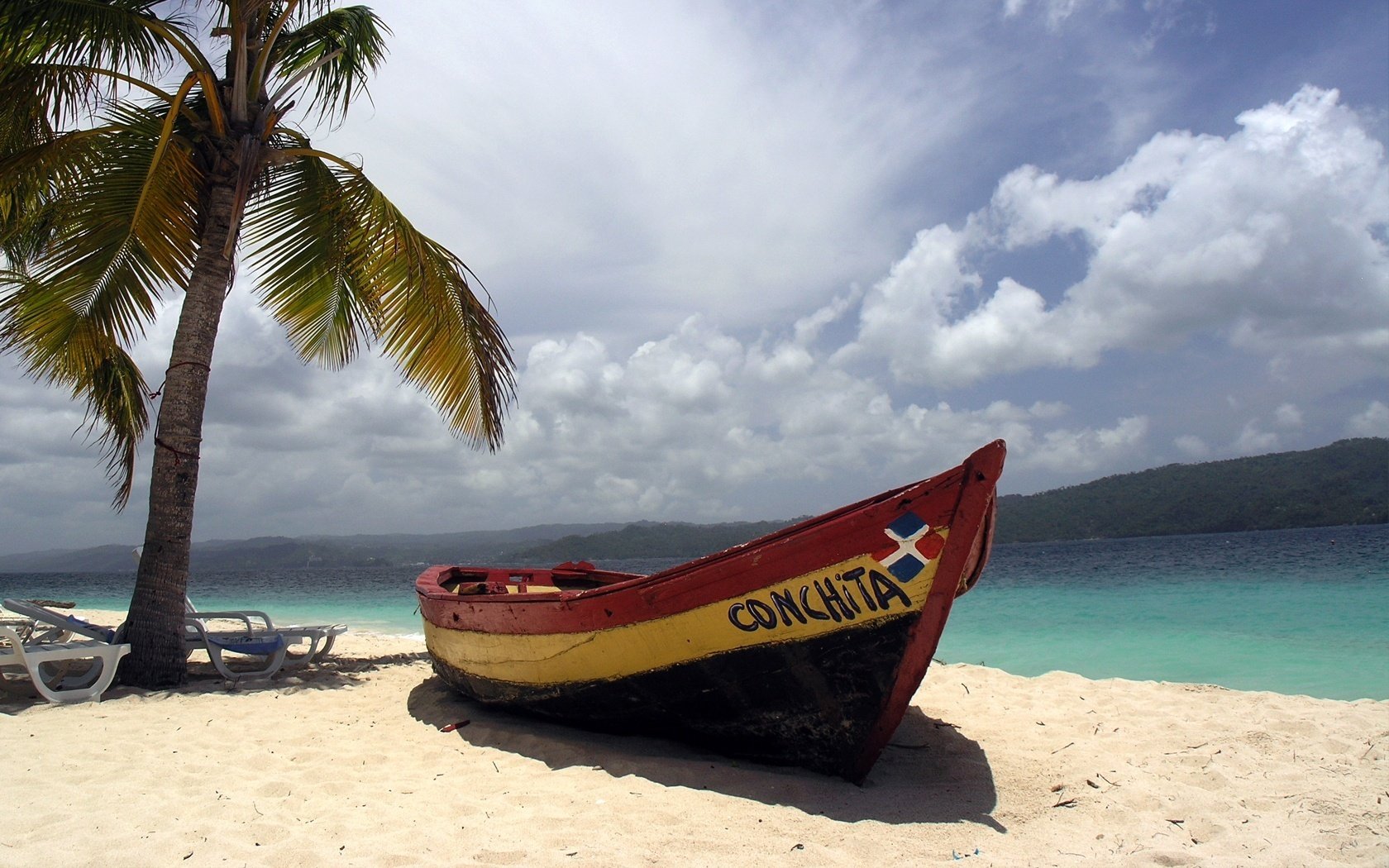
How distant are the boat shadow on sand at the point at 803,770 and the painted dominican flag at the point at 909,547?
3.70ft

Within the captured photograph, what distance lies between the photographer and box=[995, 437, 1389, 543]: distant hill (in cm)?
6028

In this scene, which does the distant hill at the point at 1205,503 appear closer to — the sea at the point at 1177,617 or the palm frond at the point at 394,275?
the sea at the point at 1177,617

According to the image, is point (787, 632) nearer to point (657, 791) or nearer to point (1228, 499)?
point (657, 791)

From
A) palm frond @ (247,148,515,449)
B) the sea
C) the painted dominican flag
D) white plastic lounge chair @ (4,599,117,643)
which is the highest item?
palm frond @ (247,148,515,449)

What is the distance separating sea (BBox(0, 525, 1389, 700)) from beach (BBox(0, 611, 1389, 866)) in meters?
4.41

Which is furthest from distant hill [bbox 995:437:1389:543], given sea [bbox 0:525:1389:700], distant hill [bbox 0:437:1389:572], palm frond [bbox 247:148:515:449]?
palm frond [bbox 247:148:515:449]

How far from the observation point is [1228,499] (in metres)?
63.4

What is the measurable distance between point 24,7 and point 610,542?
8743 cm

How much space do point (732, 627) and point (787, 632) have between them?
0.29 m

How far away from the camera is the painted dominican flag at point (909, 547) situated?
350 cm

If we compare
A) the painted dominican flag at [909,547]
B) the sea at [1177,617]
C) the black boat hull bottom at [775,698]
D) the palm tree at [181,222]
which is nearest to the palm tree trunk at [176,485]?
the palm tree at [181,222]

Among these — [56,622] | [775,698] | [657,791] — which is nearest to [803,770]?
[775,698]

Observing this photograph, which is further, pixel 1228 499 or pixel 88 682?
pixel 1228 499

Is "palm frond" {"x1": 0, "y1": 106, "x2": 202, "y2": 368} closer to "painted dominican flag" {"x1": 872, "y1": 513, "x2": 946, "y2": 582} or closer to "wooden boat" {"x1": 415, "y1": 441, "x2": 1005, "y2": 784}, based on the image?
"wooden boat" {"x1": 415, "y1": 441, "x2": 1005, "y2": 784}
